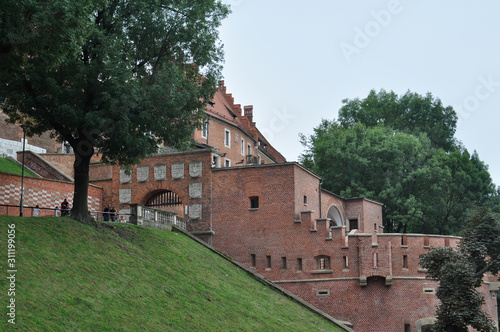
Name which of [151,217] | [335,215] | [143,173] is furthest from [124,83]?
[335,215]

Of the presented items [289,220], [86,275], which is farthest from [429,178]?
[86,275]

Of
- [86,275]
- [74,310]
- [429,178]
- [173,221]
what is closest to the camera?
[74,310]

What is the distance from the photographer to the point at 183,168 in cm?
3825

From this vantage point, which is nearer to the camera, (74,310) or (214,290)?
(74,310)

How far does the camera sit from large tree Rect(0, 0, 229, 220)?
23609 millimetres

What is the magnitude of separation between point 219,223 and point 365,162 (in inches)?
651

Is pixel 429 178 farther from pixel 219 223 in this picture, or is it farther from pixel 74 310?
pixel 74 310

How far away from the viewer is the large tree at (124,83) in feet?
77.5

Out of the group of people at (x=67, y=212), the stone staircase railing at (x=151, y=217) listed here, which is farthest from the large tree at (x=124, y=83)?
the stone staircase railing at (x=151, y=217)

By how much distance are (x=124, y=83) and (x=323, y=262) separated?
1700 cm

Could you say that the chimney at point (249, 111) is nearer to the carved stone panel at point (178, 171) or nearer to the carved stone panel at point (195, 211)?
the carved stone panel at point (178, 171)

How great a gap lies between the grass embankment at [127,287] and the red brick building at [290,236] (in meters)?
5.79

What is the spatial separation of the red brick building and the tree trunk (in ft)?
41.3

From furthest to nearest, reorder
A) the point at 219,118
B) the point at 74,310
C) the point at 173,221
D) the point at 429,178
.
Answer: the point at 219,118 < the point at 429,178 < the point at 173,221 < the point at 74,310
